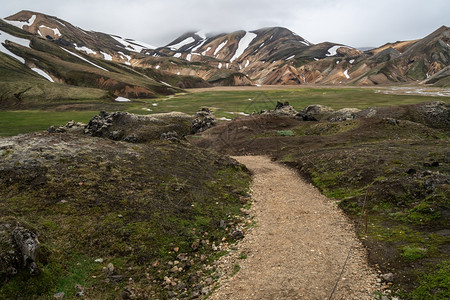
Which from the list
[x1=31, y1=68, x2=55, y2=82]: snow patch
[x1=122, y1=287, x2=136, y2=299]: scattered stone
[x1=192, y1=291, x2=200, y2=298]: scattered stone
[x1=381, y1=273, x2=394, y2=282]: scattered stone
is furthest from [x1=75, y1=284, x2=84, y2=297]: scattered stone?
[x1=31, y1=68, x2=55, y2=82]: snow patch

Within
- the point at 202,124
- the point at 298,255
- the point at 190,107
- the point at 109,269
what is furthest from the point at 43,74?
the point at 298,255

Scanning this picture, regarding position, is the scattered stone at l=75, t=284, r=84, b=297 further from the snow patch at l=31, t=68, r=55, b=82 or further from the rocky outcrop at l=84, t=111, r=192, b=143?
the snow patch at l=31, t=68, r=55, b=82

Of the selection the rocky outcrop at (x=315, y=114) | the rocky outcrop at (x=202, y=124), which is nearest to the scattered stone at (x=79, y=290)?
the rocky outcrop at (x=202, y=124)

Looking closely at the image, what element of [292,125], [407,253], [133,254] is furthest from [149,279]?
[292,125]

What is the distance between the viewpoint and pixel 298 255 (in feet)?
40.8

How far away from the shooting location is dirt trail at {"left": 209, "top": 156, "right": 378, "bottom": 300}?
33.7 feet

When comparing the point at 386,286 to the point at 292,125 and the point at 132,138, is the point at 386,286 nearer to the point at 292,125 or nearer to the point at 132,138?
the point at 132,138

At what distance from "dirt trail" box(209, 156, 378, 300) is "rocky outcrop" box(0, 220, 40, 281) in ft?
22.3

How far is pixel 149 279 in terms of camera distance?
11.5 metres

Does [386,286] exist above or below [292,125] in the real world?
below

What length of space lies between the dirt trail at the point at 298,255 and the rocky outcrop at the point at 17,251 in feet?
22.3

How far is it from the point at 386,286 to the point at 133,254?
397 inches

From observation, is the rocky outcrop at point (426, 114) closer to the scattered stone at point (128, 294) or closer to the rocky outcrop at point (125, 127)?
the rocky outcrop at point (125, 127)

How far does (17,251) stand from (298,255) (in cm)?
1106
